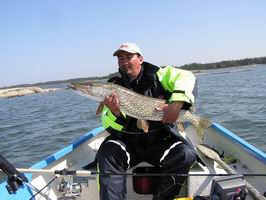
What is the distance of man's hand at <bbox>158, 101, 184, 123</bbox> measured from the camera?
4387mm

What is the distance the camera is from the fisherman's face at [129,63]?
465 centimetres

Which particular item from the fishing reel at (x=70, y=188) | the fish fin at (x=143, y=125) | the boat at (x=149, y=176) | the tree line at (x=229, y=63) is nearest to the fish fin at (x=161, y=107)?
the fish fin at (x=143, y=125)

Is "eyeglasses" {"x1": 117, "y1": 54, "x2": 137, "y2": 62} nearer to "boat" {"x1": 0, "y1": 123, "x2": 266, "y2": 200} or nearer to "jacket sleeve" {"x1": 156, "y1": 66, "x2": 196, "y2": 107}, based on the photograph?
"jacket sleeve" {"x1": 156, "y1": 66, "x2": 196, "y2": 107}

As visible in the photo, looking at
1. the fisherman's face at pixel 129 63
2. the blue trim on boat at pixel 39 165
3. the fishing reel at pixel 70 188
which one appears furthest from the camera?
the fishing reel at pixel 70 188

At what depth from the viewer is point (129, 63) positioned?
4.71 meters

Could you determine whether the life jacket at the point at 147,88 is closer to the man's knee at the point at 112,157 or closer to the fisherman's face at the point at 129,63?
the fisherman's face at the point at 129,63

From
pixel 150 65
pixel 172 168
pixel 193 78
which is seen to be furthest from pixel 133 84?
pixel 172 168

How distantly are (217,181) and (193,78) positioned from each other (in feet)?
5.15

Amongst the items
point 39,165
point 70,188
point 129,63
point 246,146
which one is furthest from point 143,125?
point 246,146

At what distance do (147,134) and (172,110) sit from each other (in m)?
0.52

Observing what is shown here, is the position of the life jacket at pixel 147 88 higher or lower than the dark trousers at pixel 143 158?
higher

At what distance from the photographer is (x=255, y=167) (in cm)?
526

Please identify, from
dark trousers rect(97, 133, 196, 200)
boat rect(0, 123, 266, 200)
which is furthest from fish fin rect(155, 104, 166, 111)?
boat rect(0, 123, 266, 200)

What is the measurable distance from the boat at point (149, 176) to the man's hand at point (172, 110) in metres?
0.75
